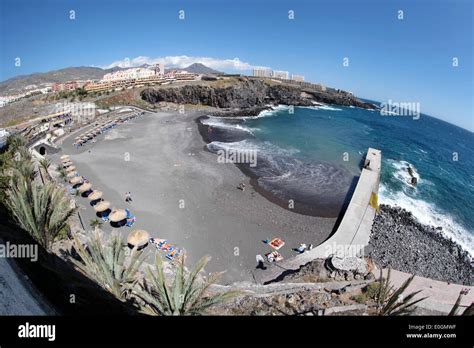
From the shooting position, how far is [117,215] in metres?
19.3

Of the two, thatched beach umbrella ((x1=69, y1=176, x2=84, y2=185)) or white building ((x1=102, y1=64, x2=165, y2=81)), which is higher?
white building ((x1=102, y1=64, x2=165, y2=81))

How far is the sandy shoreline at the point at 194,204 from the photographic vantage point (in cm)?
1859

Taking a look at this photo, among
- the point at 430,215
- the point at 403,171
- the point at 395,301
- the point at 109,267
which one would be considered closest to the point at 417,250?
the point at 430,215

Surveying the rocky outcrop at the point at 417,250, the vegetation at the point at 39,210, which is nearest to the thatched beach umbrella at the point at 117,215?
the vegetation at the point at 39,210

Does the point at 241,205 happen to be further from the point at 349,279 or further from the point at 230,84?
the point at 230,84

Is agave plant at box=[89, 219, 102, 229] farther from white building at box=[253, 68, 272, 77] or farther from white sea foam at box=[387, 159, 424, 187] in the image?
white building at box=[253, 68, 272, 77]

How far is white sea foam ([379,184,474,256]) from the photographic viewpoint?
25.2 metres

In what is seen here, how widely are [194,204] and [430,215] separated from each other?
2666 centimetres

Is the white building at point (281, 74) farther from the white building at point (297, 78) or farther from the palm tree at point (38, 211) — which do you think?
the palm tree at point (38, 211)

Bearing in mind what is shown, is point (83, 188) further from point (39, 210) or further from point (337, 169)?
point (337, 169)

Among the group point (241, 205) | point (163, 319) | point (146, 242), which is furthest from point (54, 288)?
point (241, 205)

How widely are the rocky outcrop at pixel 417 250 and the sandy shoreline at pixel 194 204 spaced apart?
4.38m

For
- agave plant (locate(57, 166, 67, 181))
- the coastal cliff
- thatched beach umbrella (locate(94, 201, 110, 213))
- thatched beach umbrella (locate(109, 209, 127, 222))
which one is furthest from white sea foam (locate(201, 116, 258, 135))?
thatched beach umbrella (locate(109, 209, 127, 222))

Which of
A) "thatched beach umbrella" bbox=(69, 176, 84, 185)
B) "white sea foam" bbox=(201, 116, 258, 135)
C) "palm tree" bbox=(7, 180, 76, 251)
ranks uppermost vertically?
"white sea foam" bbox=(201, 116, 258, 135)
